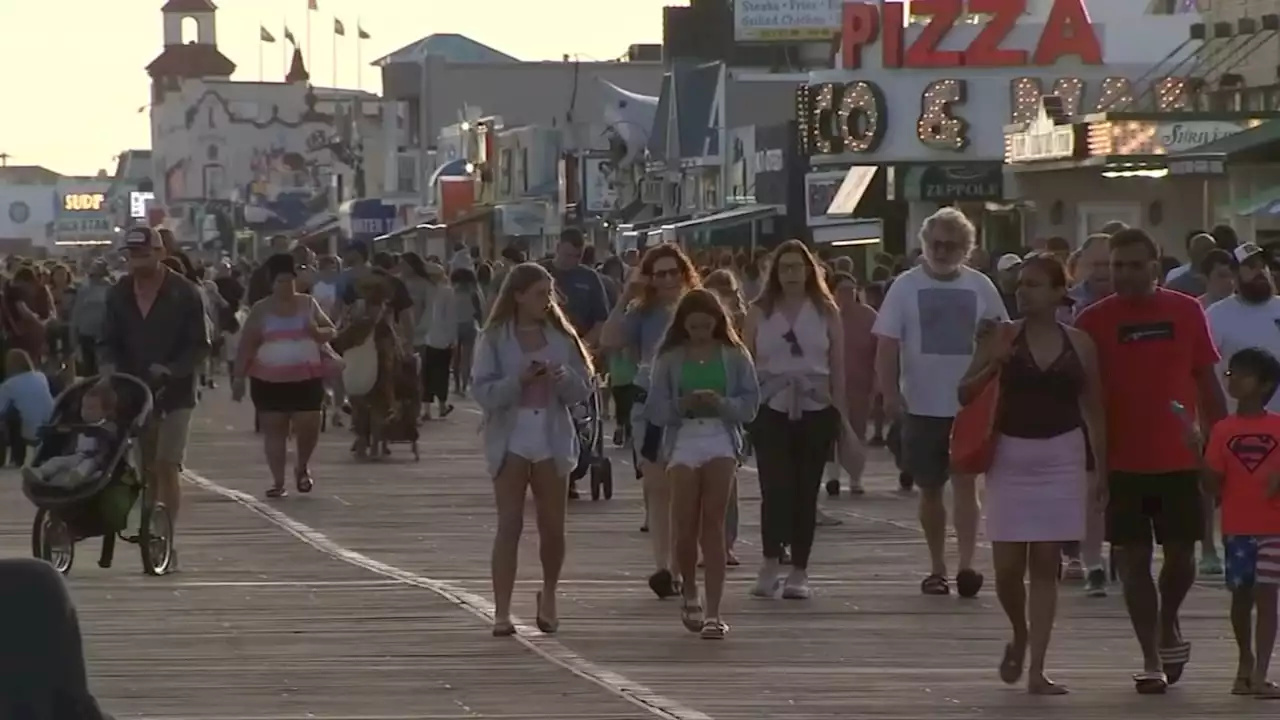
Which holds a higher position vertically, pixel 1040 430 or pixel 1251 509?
pixel 1040 430

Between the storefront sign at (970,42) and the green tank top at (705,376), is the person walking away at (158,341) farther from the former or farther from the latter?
the storefront sign at (970,42)

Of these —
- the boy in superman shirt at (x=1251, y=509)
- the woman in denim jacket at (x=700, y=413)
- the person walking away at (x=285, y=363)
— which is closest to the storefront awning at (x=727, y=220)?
the person walking away at (x=285, y=363)

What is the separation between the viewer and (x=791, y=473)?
14.5 meters

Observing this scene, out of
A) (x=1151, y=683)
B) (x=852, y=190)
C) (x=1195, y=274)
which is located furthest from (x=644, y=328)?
(x=852, y=190)

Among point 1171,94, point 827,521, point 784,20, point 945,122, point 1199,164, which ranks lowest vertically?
point 827,521

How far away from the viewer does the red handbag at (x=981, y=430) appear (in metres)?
11.0

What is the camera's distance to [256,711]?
10.7 meters

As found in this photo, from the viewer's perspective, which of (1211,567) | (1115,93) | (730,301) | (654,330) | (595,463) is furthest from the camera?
(1115,93)

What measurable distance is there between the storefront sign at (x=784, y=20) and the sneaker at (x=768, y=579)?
2174 inches

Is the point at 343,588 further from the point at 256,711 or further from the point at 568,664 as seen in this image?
the point at 256,711

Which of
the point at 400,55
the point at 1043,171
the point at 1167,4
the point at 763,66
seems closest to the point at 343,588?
the point at 1043,171

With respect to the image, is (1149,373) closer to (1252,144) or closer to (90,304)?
(1252,144)

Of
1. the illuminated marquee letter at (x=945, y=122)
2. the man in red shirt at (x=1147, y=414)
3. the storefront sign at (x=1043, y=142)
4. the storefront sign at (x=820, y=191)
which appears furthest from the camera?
the storefront sign at (x=820, y=191)

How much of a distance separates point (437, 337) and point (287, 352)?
9914 millimetres
